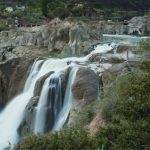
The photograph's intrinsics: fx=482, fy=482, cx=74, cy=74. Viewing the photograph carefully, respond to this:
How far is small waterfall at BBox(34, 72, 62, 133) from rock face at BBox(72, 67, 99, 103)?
187cm

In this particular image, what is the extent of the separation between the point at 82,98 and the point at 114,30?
42.8 metres

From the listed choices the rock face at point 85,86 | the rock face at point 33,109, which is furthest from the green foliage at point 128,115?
the rock face at point 33,109

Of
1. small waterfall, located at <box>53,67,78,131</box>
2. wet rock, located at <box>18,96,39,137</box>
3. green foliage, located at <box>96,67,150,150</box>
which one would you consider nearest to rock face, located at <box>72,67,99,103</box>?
small waterfall, located at <box>53,67,78,131</box>

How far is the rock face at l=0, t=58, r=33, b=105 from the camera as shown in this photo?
26906 millimetres

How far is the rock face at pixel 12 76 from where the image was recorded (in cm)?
2691

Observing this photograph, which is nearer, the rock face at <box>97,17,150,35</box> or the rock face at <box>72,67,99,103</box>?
the rock face at <box>72,67,99,103</box>

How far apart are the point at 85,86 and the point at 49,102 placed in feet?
10.1

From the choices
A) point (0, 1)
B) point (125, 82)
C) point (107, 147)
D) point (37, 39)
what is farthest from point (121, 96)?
point (0, 1)

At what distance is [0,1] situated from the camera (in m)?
103

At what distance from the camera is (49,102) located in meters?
22.5

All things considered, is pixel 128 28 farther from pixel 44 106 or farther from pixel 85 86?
pixel 85 86

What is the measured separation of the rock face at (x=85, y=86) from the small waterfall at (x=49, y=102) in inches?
73.6

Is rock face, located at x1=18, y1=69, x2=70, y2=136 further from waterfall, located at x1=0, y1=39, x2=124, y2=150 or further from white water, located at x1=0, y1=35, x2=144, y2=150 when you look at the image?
white water, located at x1=0, y1=35, x2=144, y2=150

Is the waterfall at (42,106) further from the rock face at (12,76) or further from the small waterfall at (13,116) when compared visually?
the rock face at (12,76)
